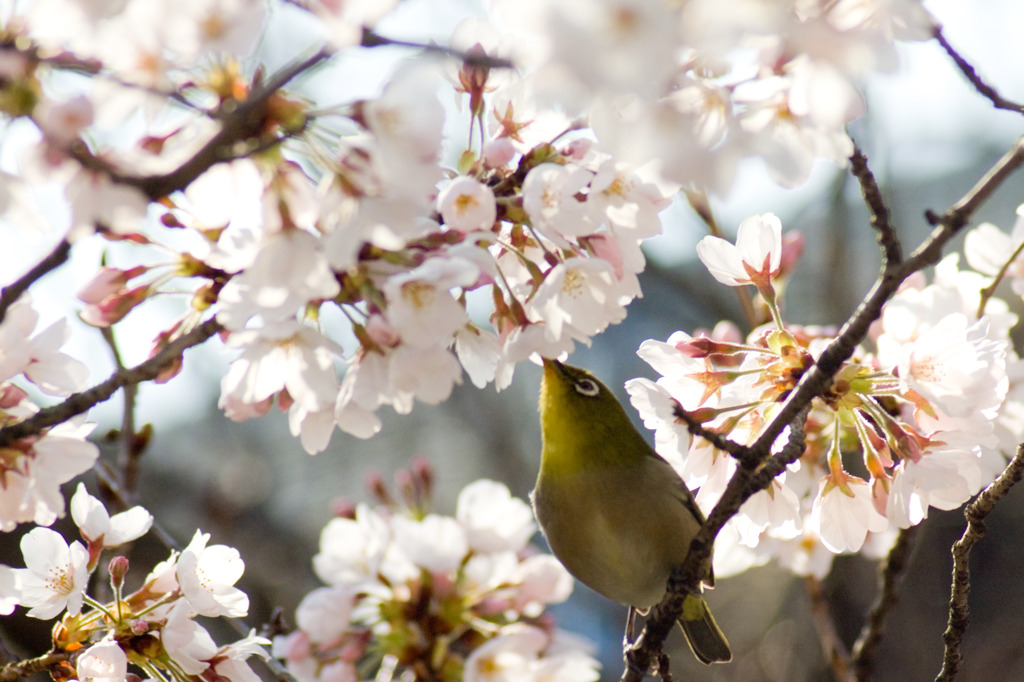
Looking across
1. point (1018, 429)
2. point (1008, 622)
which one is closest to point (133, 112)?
point (1018, 429)

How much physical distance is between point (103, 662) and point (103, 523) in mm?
211

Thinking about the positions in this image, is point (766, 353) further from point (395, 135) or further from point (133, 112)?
point (133, 112)

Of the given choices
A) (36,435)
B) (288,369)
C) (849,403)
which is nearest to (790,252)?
(849,403)

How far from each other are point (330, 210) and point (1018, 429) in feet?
4.74

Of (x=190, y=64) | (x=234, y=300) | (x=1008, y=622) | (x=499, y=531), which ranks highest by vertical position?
(x=190, y=64)

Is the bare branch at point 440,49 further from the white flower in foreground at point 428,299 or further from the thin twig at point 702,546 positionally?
the thin twig at point 702,546

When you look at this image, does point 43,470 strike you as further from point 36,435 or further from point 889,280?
point 889,280

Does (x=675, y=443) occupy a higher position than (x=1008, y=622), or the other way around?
(x=675, y=443)

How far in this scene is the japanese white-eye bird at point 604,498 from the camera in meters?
1.96

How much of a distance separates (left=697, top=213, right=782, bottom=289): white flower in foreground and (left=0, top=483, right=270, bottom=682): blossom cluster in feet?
2.97

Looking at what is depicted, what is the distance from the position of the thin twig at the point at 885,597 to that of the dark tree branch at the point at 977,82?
1087mm

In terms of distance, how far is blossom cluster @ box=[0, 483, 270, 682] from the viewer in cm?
123

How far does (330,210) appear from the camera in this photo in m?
0.90

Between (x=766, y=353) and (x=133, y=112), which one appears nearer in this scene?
(x=133, y=112)
